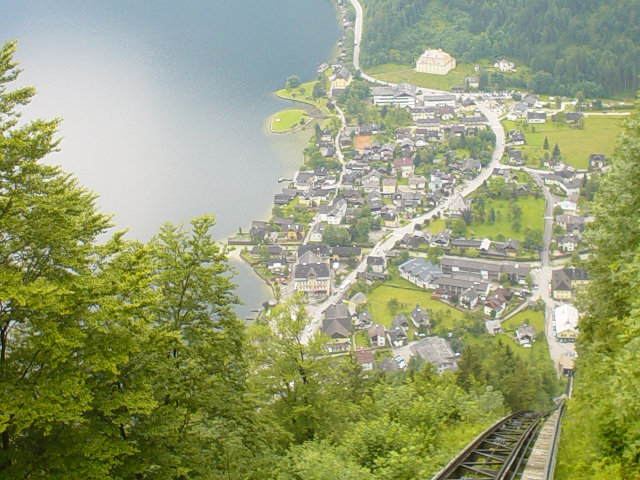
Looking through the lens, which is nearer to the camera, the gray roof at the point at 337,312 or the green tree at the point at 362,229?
the gray roof at the point at 337,312

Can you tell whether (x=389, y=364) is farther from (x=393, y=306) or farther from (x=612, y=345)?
(x=612, y=345)

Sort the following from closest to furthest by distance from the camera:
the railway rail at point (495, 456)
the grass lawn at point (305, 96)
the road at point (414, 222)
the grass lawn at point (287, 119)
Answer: the railway rail at point (495, 456) → the road at point (414, 222) → the grass lawn at point (287, 119) → the grass lawn at point (305, 96)

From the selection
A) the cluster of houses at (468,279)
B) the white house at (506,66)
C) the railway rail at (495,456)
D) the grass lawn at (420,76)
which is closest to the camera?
the railway rail at (495,456)

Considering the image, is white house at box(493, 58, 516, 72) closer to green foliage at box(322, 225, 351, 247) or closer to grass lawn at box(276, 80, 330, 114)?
grass lawn at box(276, 80, 330, 114)

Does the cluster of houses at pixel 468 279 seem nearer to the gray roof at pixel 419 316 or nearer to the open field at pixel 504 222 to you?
the gray roof at pixel 419 316

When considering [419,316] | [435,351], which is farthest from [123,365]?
[419,316]

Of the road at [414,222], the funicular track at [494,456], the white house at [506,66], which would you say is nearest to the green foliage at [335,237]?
the road at [414,222]

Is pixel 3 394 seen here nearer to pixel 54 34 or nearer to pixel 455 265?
pixel 455 265
